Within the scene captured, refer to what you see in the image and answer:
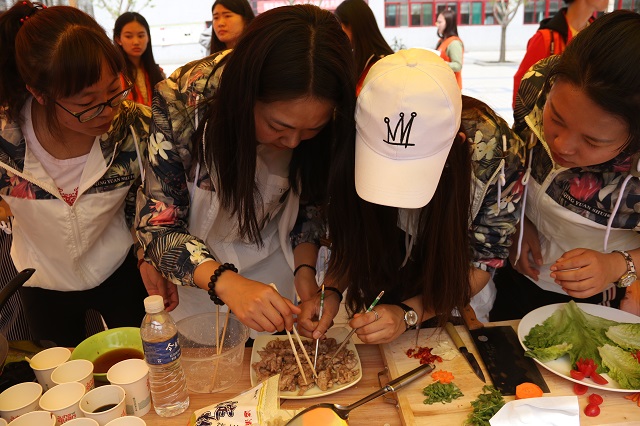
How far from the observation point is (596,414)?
121 cm

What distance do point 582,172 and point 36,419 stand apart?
1.52 metres

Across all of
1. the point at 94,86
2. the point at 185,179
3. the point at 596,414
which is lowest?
the point at 596,414

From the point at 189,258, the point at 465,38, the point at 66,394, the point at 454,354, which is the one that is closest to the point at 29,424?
the point at 66,394

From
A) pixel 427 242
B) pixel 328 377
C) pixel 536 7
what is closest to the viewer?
pixel 328 377

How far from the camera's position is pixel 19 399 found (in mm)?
1180

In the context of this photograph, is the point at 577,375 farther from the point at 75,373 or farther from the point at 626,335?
the point at 75,373

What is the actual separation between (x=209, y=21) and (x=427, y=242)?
3.57 m

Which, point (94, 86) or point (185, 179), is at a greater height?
point (94, 86)

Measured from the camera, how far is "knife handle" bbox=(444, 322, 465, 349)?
1.45 meters

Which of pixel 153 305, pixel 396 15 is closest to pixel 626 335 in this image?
pixel 153 305

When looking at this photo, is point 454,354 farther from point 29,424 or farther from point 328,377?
point 29,424

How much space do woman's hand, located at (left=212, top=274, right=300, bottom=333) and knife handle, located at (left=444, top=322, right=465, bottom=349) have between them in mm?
476

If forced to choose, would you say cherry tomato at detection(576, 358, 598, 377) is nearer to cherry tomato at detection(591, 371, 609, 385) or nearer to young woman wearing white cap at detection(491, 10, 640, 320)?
cherry tomato at detection(591, 371, 609, 385)

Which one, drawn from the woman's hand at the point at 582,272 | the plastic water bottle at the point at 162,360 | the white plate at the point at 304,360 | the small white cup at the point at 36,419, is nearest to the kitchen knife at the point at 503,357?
the woman's hand at the point at 582,272
